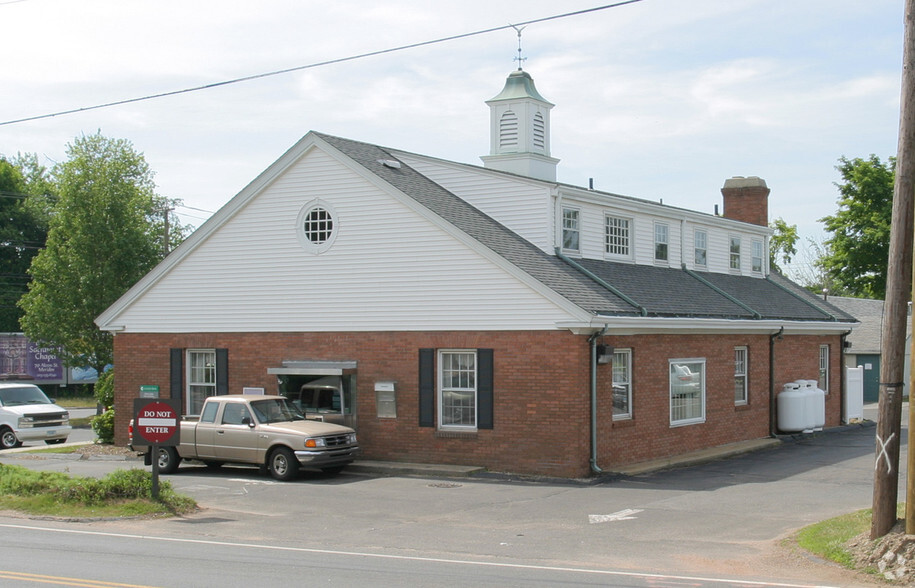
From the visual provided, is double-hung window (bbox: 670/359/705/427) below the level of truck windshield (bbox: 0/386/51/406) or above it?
above

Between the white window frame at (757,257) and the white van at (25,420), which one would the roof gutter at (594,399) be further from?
the white van at (25,420)

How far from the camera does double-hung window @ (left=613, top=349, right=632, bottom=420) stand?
67.5 ft

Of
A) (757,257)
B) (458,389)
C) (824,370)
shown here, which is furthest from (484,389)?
(757,257)

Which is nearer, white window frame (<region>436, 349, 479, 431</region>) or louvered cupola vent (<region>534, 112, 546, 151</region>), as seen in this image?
white window frame (<region>436, 349, 479, 431</region>)

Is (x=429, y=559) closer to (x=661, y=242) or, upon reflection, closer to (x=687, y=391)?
(x=687, y=391)

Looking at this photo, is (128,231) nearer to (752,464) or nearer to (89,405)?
(89,405)

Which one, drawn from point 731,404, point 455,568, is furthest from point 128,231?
point 455,568

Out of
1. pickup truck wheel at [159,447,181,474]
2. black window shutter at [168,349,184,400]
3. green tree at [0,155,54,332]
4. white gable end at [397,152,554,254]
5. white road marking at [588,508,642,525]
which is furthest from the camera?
green tree at [0,155,54,332]

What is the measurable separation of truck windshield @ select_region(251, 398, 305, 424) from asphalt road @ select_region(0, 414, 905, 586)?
123cm

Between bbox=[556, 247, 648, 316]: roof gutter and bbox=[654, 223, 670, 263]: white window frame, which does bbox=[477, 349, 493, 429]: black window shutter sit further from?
bbox=[654, 223, 670, 263]: white window frame

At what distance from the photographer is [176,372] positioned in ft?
Result: 80.5

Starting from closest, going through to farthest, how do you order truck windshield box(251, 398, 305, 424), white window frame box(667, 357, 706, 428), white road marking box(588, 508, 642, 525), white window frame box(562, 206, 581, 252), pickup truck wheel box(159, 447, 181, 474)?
white road marking box(588, 508, 642, 525) < truck windshield box(251, 398, 305, 424) < pickup truck wheel box(159, 447, 181, 474) < white window frame box(667, 357, 706, 428) < white window frame box(562, 206, 581, 252)

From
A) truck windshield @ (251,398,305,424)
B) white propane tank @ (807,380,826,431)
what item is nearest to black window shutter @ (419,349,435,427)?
truck windshield @ (251,398,305,424)

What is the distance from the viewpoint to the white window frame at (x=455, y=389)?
20578 millimetres
